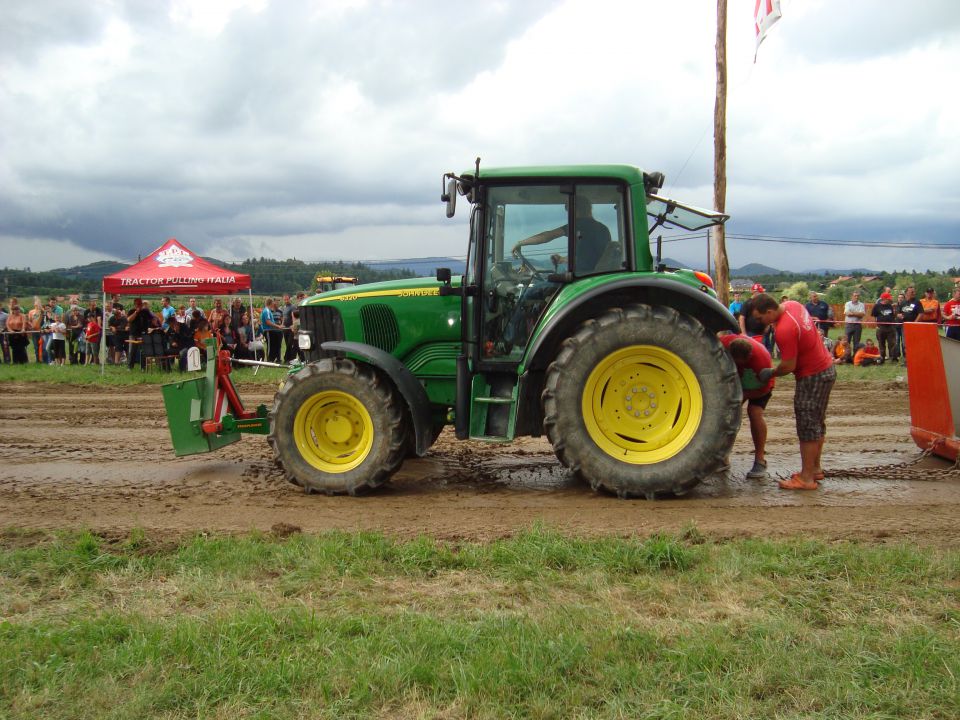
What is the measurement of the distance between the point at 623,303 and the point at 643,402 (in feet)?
2.46

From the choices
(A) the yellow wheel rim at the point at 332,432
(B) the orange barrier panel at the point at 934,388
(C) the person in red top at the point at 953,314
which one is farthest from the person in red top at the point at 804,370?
(C) the person in red top at the point at 953,314

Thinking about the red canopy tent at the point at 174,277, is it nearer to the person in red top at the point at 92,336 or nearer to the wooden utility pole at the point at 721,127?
the person in red top at the point at 92,336

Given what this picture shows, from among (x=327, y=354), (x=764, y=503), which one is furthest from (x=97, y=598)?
(x=764, y=503)

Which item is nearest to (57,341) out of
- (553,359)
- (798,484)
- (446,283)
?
(446,283)

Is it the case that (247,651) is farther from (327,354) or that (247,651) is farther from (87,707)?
(327,354)

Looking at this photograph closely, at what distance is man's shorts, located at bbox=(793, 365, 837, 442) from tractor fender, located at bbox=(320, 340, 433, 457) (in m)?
2.86

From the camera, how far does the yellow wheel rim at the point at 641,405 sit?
235 inches

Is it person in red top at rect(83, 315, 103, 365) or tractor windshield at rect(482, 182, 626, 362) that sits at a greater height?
tractor windshield at rect(482, 182, 626, 362)

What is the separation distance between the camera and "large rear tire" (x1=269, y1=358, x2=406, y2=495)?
20.2 feet

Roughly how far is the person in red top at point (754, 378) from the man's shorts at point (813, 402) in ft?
0.88

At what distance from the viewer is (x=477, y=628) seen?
3645 mm

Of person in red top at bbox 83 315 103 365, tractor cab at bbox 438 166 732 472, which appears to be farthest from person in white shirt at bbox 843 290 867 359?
person in red top at bbox 83 315 103 365

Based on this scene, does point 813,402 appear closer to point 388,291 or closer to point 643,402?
point 643,402

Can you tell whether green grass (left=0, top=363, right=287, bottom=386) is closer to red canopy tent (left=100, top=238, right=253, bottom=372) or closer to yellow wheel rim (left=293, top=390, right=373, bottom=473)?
red canopy tent (left=100, top=238, right=253, bottom=372)
